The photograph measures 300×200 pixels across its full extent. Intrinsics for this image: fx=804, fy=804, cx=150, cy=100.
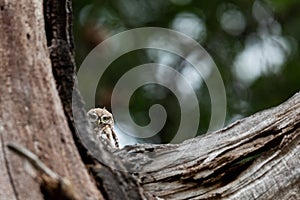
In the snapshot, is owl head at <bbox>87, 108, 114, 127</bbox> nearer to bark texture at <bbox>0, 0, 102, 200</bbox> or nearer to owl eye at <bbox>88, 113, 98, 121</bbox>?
owl eye at <bbox>88, 113, 98, 121</bbox>

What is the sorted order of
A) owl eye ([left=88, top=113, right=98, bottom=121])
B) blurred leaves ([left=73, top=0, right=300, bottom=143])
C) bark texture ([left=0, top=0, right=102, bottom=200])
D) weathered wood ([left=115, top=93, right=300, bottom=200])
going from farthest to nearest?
blurred leaves ([left=73, top=0, right=300, bottom=143])
owl eye ([left=88, top=113, right=98, bottom=121])
weathered wood ([left=115, top=93, right=300, bottom=200])
bark texture ([left=0, top=0, right=102, bottom=200])

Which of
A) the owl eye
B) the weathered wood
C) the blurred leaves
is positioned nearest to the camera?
the weathered wood

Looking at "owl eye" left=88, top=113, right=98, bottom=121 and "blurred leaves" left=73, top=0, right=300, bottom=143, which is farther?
"blurred leaves" left=73, top=0, right=300, bottom=143

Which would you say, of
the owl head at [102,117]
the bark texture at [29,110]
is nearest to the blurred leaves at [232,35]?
the owl head at [102,117]

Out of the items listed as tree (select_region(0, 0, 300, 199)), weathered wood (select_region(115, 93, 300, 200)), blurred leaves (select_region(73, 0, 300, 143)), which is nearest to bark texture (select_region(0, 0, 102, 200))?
tree (select_region(0, 0, 300, 199))

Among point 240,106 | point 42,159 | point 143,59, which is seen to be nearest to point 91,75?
point 143,59

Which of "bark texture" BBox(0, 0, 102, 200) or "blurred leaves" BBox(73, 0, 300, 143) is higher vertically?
"blurred leaves" BBox(73, 0, 300, 143)

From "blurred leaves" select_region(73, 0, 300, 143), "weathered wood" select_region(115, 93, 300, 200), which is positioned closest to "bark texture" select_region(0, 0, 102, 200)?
"weathered wood" select_region(115, 93, 300, 200)

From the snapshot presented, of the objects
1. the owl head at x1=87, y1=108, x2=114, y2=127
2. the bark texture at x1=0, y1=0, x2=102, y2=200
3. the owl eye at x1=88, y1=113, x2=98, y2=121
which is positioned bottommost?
the bark texture at x1=0, y1=0, x2=102, y2=200

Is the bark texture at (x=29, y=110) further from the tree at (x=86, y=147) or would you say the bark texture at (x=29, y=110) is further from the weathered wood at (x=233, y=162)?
the weathered wood at (x=233, y=162)
